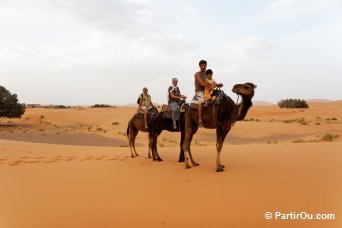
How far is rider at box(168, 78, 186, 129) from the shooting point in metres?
10.2

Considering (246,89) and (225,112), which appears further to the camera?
(225,112)

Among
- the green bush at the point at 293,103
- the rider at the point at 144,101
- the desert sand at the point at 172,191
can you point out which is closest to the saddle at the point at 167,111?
the rider at the point at 144,101

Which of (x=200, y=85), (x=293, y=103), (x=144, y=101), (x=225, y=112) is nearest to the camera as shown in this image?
(x=225, y=112)

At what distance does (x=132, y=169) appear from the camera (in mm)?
9164

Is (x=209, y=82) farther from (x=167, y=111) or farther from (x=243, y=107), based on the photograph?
(x=167, y=111)

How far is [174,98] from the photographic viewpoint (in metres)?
10.3

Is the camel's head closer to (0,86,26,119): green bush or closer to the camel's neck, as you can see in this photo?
the camel's neck

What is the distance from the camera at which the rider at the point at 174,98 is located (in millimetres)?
10211

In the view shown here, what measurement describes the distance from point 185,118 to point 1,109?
29778mm

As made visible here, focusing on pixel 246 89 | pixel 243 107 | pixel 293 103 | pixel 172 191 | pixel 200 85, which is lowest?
pixel 172 191

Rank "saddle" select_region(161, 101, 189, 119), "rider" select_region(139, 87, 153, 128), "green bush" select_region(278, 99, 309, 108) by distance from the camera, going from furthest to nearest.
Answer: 1. "green bush" select_region(278, 99, 309, 108)
2. "rider" select_region(139, 87, 153, 128)
3. "saddle" select_region(161, 101, 189, 119)

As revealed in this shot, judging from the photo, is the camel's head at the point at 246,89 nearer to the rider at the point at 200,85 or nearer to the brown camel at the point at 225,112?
the brown camel at the point at 225,112

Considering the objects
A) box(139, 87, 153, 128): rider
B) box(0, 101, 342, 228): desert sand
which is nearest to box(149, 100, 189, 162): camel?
box(0, 101, 342, 228): desert sand

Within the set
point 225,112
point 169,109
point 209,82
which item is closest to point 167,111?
point 169,109
